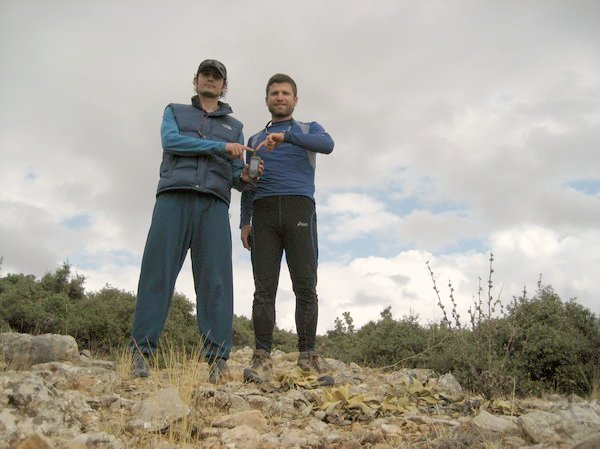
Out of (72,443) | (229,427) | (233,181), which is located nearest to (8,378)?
(72,443)

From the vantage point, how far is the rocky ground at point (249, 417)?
3.12m

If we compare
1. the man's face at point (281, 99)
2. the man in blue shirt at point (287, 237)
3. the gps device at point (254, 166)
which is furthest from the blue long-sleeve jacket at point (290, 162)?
the gps device at point (254, 166)

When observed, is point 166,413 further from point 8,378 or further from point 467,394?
point 467,394

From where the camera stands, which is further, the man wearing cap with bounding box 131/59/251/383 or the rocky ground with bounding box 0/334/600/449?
the man wearing cap with bounding box 131/59/251/383

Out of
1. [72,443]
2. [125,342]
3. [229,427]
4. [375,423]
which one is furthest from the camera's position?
[125,342]

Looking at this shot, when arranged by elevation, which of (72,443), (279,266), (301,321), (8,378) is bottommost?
(72,443)

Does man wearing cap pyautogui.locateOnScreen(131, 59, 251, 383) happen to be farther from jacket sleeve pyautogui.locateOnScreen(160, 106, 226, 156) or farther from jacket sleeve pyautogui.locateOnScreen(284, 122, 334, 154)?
jacket sleeve pyautogui.locateOnScreen(284, 122, 334, 154)

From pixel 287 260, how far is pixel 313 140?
107cm

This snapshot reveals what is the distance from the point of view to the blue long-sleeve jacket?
5.37 m

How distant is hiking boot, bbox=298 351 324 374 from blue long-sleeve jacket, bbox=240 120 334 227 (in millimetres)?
1308

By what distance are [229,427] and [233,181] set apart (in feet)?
7.67

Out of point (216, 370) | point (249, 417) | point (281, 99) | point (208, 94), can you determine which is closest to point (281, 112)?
point (281, 99)

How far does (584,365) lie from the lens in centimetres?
745

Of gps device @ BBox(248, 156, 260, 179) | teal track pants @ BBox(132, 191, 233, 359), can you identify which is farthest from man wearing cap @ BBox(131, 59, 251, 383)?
gps device @ BBox(248, 156, 260, 179)
